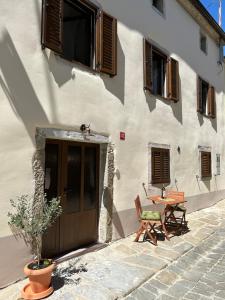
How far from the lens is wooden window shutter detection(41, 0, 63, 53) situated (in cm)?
513

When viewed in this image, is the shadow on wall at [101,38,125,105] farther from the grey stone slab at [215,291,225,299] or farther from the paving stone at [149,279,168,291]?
the grey stone slab at [215,291,225,299]

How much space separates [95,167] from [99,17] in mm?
3077

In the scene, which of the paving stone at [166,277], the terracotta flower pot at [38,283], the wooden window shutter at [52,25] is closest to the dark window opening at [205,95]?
the wooden window shutter at [52,25]

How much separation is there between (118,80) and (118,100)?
1.46 ft

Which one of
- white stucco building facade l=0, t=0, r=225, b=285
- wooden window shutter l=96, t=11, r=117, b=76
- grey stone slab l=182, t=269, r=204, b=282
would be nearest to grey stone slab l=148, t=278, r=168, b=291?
grey stone slab l=182, t=269, r=204, b=282

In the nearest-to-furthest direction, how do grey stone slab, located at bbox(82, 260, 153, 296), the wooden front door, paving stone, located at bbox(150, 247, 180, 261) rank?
grey stone slab, located at bbox(82, 260, 153, 296) → the wooden front door → paving stone, located at bbox(150, 247, 180, 261)

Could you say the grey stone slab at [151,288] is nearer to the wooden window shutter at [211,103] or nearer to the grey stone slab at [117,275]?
the grey stone slab at [117,275]

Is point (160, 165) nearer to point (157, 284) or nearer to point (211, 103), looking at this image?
point (157, 284)

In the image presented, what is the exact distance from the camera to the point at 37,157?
4.91 metres

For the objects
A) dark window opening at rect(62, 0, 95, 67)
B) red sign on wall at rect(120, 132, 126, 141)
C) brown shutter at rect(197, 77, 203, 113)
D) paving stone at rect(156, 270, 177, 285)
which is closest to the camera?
paving stone at rect(156, 270, 177, 285)

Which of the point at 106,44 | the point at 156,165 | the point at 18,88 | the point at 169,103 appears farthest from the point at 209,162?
the point at 18,88

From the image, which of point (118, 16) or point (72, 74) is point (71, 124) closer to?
point (72, 74)

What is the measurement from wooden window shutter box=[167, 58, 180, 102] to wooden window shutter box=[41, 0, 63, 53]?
14.0 feet

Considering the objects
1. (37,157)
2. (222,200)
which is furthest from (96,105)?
(222,200)
